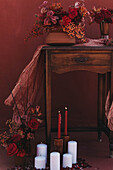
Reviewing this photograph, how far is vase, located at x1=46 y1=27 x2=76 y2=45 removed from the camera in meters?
1.89

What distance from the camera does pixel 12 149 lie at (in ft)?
5.51

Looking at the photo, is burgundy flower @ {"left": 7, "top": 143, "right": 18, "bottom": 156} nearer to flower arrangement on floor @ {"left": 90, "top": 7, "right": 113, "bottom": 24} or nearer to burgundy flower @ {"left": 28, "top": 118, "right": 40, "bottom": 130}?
burgundy flower @ {"left": 28, "top": 118, "right": 40, "bottom": 130}

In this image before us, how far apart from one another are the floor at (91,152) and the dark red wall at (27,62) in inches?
11.8

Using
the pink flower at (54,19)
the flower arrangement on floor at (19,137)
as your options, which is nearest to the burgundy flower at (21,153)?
the flower arrangement on floor at (19,137)

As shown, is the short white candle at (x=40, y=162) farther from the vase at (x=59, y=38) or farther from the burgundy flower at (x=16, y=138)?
the vase at (x=59, y=38)

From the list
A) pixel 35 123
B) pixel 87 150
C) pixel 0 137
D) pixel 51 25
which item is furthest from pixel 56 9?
pixel 87 150

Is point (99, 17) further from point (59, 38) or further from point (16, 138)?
point (16, 138)

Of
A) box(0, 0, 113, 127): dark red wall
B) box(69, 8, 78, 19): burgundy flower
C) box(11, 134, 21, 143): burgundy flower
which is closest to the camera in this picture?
box(11, 134, 21, 143): burgundy flower

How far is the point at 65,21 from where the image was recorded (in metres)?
1.83

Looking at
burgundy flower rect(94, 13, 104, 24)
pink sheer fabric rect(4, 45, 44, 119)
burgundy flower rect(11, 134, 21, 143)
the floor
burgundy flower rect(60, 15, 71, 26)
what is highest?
burgundy flower rect(94, 13, 104, 24)

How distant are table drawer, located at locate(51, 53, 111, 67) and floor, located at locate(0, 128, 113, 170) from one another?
0.69 m

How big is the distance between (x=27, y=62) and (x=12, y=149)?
1.11m

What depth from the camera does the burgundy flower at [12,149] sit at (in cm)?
167

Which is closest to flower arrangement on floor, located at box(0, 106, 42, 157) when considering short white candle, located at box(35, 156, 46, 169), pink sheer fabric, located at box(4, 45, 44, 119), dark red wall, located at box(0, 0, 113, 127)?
short white candle, located at box(35, 156, 46, 169)
